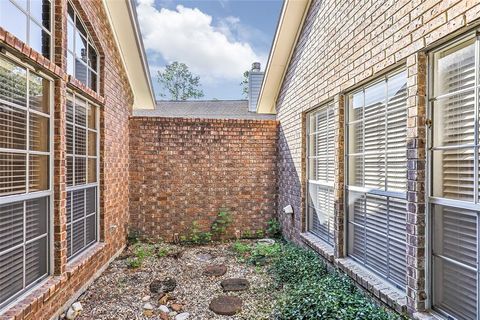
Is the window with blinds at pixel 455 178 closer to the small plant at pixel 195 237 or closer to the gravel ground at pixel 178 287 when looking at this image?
the gravel ground at pixel 178 287

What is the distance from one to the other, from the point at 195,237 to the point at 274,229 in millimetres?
1833

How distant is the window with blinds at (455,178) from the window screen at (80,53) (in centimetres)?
413

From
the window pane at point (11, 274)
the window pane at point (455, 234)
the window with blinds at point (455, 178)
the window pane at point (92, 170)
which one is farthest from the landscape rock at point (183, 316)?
the window pane at point (455, 234)

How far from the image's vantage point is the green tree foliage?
97.8 feet

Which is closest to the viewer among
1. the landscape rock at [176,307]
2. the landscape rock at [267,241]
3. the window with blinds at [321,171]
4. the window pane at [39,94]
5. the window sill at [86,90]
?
the window pane at [39,94]

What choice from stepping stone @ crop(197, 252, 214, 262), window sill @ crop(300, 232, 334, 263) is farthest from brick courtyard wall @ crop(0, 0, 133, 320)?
window sill @ crop(300, 232, 334, 263)

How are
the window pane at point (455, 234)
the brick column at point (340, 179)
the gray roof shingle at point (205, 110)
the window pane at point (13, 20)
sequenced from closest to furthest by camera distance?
the window pane at point (455, 234) → the window pane at point (13, 20) → the brick column at point (340, 179) → the gray roof shingle at point (205, 110)

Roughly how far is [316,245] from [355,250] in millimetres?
903

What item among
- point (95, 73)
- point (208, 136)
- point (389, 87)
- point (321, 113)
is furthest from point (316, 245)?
point (95, 73)

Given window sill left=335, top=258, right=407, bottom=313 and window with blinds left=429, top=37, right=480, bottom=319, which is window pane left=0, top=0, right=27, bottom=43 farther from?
window sill left=335, top=258, right=407, bottom=313

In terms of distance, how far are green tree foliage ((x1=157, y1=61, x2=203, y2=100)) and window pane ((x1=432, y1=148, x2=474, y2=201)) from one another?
2859 centimetres

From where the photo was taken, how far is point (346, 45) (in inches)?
151

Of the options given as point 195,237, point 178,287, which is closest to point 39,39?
point 178,287

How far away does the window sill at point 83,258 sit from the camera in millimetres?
3701
